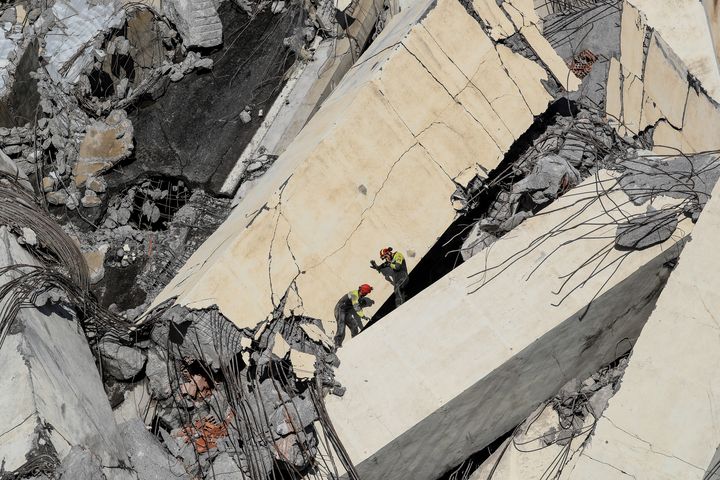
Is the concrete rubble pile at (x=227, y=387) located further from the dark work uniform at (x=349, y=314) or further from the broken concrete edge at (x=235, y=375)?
the dark work uniform at (x=349, y=314)

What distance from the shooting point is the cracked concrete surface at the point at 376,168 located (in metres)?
7.32

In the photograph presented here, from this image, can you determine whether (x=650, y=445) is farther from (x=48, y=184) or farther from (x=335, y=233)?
(x=48, y=184)

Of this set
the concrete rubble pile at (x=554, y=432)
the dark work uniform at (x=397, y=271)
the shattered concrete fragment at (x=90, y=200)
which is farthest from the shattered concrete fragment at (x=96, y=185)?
the concrete rubble pile at (x=554, y=432)

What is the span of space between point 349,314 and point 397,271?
22.4 inches

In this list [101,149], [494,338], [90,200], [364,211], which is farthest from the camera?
[101,149]

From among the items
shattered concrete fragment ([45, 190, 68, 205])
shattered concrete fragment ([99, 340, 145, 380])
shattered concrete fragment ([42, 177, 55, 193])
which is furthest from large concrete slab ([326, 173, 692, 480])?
shattered concrete fragment ([42, 177, 55, 193])

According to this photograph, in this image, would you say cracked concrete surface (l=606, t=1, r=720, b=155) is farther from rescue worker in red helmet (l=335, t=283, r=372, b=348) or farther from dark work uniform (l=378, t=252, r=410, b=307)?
rescue worker in red helmet (l=335, t=283, r=372, b=348)

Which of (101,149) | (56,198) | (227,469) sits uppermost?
(101,149)

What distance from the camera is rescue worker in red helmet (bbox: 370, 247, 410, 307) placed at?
7.51 meters

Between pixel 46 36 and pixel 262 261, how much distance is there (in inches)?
165

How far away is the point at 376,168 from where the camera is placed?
25.6 feet

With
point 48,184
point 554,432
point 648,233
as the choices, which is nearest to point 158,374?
point 48,184

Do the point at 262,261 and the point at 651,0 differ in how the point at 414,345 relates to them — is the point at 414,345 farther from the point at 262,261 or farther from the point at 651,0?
the point at 651,0

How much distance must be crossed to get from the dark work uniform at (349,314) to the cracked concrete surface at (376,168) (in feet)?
0.29
